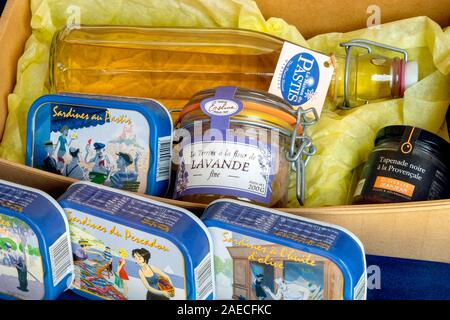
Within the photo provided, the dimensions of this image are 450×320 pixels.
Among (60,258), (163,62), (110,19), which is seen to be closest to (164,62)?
(163,62)

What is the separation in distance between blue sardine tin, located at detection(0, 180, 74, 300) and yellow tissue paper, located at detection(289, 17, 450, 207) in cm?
27

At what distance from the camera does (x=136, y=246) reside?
64cm

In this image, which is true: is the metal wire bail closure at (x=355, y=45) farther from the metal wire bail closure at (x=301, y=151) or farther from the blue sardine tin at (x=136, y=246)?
the blue sardine tin at (x=136, y=246)

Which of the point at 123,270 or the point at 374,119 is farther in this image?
the point at 374,119

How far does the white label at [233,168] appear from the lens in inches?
27.5

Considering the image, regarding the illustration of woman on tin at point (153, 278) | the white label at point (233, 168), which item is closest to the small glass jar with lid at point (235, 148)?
the white label at point (233, 168)

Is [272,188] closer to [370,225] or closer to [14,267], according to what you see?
[370,225]

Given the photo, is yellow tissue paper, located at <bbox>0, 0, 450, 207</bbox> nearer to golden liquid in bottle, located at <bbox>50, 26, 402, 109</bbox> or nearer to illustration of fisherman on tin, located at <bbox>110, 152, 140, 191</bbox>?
golden liquid in bottle, located at <bbox>50, 26, 402, 109</bbox>

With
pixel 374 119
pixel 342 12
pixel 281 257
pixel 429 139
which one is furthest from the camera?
pixel 342 12

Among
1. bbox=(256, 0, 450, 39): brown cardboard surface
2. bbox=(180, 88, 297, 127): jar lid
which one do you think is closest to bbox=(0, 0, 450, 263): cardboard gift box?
bbox=(256, 0, 450, 39): brown cardboard surface

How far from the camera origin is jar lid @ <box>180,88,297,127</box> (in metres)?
0.73

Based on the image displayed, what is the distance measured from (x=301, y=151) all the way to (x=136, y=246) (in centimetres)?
20

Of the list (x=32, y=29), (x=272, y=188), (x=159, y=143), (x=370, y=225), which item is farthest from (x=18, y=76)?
(x=370, y=225)

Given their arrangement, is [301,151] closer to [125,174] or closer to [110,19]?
[125,174]
